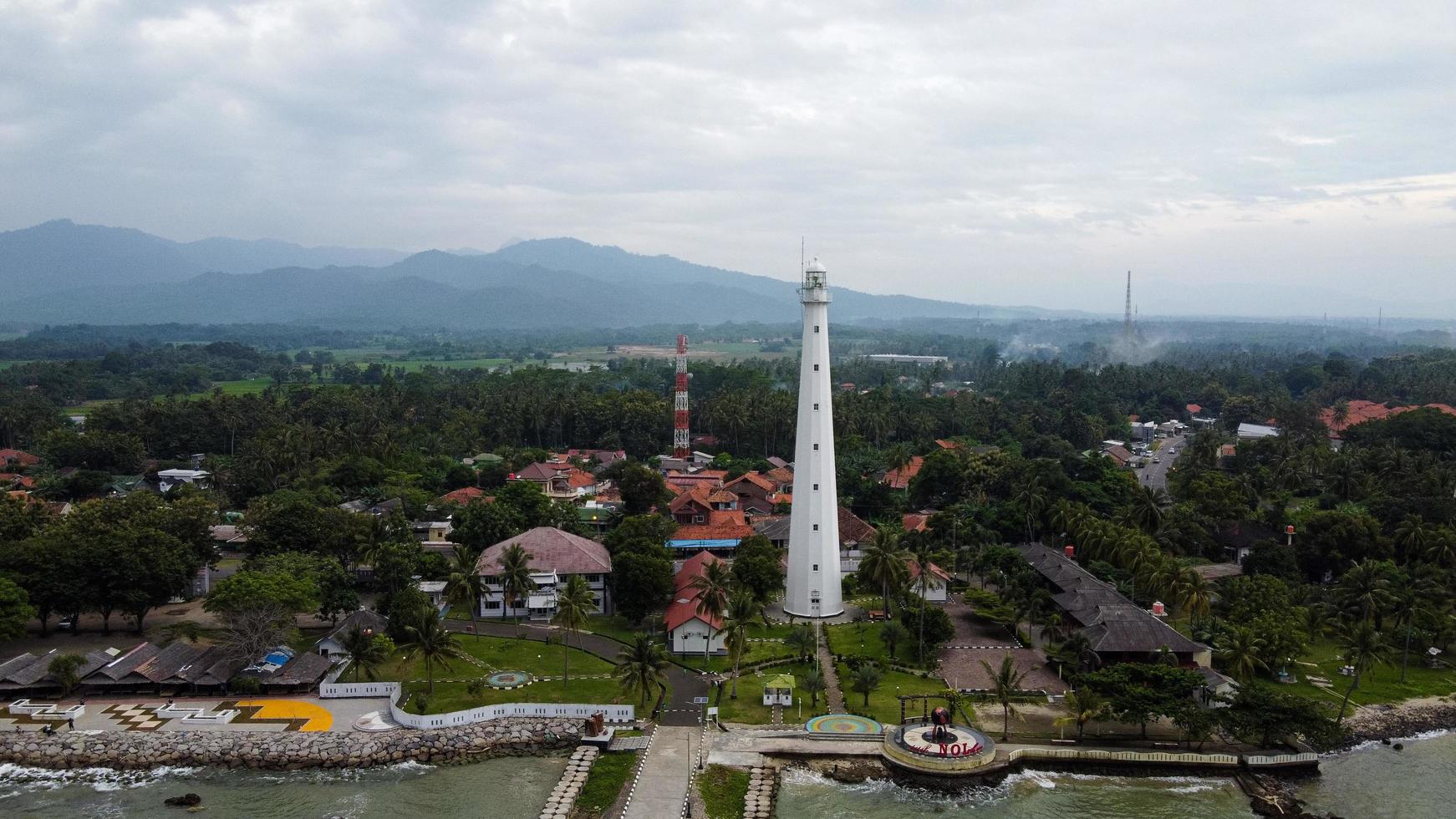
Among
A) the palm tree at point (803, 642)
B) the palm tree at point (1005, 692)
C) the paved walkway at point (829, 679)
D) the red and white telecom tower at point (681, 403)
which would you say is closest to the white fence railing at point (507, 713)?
the paved walkway at point (829, 679)

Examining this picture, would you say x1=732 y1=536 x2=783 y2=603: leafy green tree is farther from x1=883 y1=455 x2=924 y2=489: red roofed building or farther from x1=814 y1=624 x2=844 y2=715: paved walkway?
x1=883 y1=455 x2=924 y2=489: red roofed building

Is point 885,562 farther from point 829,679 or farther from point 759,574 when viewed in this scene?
point 829,679

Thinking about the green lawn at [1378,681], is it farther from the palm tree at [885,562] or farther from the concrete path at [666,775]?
the concrete path at [666,775]

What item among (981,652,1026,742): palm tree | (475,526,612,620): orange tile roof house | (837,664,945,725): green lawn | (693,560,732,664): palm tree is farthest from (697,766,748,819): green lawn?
(475,526,612,620): orange tile roof house

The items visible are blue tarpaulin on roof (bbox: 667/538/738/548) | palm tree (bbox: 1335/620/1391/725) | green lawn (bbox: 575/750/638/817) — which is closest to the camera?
green lawn (bbox: 575/750/638/817)

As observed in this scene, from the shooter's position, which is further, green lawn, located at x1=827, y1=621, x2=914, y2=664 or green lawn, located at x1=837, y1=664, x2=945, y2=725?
green lawn, located at x1=827, y1=621, x2=914, y2=664

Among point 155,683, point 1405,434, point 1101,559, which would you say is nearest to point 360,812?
point 155,683

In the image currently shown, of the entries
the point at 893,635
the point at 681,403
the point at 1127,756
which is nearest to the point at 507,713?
the point at 893,635
